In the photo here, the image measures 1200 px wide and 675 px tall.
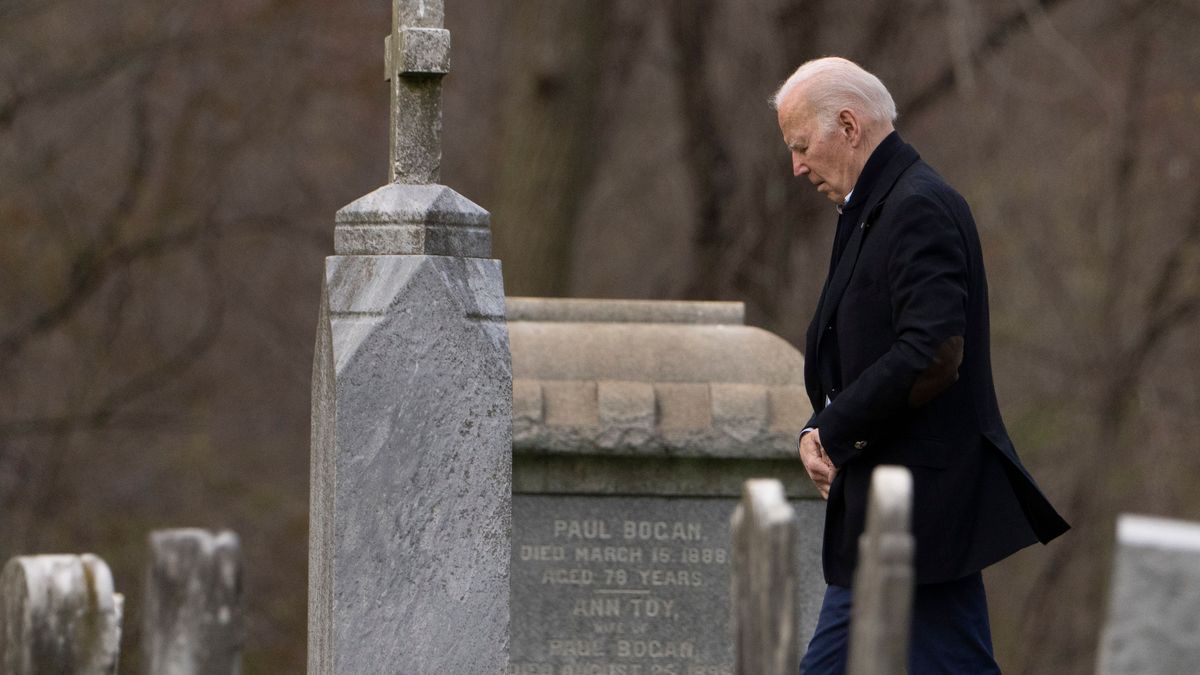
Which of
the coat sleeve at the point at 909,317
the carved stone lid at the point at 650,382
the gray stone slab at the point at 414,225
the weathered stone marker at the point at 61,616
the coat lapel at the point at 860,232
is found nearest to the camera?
the weathered stone marker at the point at 61,616

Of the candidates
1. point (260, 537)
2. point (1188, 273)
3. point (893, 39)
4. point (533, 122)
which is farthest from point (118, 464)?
point (1188, 273)

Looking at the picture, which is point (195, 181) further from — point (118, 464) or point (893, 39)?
point (893, 39)

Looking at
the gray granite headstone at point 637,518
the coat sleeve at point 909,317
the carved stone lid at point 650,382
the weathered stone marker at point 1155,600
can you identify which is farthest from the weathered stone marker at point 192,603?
the gray granite headstone at point 637,518

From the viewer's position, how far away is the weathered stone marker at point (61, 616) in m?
2.96

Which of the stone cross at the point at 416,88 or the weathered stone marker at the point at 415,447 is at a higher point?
the stone cross at the point at 416,88

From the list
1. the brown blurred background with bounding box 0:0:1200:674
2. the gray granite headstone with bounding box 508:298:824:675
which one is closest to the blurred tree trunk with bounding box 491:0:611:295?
the brown blurred background with bounding box 0:0:1200:674

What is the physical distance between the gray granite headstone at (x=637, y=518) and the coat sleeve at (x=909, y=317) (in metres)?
2.63

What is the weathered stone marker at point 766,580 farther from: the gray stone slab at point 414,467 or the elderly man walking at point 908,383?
the gray stone slab at point 414,467

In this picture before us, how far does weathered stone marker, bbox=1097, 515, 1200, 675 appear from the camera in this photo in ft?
8.64

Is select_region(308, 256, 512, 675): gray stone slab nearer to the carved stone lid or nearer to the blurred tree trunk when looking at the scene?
the carved stone lid

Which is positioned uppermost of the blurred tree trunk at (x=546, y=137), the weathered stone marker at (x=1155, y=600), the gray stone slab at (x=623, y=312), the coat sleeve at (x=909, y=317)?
the blurred tree trunk at (x=546, y=137)

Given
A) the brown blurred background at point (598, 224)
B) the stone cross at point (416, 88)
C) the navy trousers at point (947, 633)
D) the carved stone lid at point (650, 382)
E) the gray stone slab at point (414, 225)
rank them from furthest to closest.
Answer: the brown blurred background at point (598, 224), the carved stone lid at point (650, 382), the stone cross at point (416, 88), the gray stone slab at point (414, 225), the navy trousers at point (947, 633)

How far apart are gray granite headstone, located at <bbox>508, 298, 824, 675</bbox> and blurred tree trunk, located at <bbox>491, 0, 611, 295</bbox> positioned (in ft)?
14.9

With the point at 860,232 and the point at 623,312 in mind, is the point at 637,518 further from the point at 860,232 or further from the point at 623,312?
the point at 860,232
